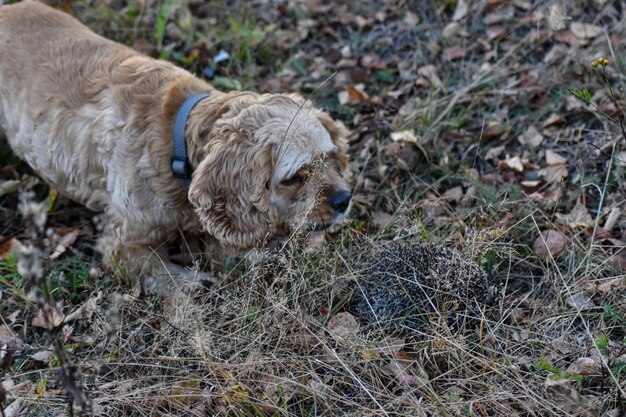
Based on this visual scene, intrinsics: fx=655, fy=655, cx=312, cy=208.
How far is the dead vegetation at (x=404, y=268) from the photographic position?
3033 mm

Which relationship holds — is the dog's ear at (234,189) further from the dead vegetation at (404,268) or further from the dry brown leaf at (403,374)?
the dry brown leaf at (403,374)

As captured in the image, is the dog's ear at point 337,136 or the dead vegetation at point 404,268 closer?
the dead vegetation at point 404,268

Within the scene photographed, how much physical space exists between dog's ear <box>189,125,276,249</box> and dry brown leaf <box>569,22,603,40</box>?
3155 millimetres

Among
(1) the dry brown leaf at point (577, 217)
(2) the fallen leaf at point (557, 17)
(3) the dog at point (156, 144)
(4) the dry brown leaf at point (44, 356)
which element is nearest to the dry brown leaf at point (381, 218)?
(3) the dog at point (156, 144)

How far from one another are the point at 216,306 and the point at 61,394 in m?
0.91

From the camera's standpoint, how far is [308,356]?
3.15 meters

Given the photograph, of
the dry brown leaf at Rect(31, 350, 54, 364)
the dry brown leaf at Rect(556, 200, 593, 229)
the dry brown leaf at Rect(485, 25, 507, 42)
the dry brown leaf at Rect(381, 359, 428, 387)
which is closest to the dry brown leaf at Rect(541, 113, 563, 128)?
the dry brown leaf at Rect(556, 200, 593, 229)

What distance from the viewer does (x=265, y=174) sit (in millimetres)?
3580

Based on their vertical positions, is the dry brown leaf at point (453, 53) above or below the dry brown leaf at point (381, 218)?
above

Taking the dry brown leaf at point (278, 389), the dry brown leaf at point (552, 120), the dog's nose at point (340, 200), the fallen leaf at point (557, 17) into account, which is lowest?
the dry brown leaf at point (278, 389)

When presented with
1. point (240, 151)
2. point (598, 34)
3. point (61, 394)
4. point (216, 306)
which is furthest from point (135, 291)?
point (598, 34)

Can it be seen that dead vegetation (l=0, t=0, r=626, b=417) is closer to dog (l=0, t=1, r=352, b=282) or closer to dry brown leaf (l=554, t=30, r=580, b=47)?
dry brown leaf (l=554, t=30, r=580, b=47)

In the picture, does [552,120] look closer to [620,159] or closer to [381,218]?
[620,159]

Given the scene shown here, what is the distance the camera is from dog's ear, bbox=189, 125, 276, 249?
3.55m
